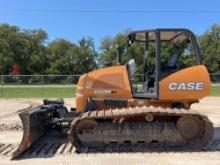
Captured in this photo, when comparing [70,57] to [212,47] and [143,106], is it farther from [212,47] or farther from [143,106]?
[143,106]

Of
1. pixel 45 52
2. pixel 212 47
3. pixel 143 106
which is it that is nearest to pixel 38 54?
pixel 45 52

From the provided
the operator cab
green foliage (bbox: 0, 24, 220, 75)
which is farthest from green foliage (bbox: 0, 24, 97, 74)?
the operator cab

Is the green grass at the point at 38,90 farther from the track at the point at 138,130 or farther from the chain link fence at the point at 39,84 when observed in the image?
the track at the point at 138,130

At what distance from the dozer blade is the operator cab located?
2274 millimetres

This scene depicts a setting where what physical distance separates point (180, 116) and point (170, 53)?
1912mm

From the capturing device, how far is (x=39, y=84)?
34.5 m

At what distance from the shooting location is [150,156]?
8273 millimetres

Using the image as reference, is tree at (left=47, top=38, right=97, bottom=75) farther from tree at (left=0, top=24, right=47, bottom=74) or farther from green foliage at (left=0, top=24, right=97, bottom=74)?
tree at (left=0, top=24, right=47, bottom=74)

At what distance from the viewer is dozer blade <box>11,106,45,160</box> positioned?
8.41m

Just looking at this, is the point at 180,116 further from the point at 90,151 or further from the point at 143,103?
the point at 90,151

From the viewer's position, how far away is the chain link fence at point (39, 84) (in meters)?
33.7

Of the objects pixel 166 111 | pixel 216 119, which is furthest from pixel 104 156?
pixel 216 119

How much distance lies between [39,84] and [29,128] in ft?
86.1

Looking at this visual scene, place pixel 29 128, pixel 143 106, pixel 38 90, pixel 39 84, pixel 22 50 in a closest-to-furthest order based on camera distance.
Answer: pixel 29 128, pixel 143 106, pixel 39 84, pixel 38 90, pixel 22 50
